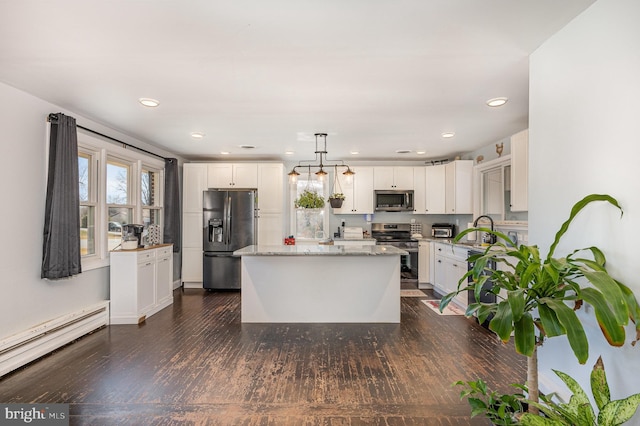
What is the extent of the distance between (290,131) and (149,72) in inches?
78.0

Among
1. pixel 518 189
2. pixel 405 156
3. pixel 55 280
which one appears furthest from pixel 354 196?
pixel 55 280

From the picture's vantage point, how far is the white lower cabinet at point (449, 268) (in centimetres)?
459

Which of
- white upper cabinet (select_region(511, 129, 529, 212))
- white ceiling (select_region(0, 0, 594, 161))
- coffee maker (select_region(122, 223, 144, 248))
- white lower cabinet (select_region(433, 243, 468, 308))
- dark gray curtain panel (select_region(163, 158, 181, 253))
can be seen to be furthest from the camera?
dark gray curtain panel (select_region(163, 158, 181, 253))

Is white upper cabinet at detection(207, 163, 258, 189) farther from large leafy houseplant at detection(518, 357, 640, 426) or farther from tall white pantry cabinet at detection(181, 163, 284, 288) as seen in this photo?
large leafy houseplant at detection(518, 357, 640, 426)

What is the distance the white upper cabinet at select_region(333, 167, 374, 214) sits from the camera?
6.24m

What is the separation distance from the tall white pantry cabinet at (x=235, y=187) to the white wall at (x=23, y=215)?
8.49 ft

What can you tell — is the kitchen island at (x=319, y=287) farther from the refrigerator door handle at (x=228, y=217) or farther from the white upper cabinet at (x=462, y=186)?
the white upper cabinet at (x=462, y=186)

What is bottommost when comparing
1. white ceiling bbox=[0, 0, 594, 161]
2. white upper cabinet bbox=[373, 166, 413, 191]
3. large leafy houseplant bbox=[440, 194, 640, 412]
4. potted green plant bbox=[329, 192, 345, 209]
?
large leafy houseplant bbox=[440, 194, 640, 412]

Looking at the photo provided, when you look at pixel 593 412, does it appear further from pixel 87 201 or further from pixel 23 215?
pixel 87 201

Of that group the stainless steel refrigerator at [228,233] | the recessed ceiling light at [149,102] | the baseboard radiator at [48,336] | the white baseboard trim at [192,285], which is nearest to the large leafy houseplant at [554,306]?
the recessed ceiling light at [149,102]

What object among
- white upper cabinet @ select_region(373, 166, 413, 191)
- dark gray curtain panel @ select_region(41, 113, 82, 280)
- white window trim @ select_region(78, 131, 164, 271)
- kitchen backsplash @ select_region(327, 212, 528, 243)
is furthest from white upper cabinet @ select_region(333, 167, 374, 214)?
dark gray curtain panel @ select_region(41, 113, 82, 280)

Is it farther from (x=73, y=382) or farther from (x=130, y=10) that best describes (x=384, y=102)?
(x=73, y=382)

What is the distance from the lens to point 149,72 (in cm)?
258

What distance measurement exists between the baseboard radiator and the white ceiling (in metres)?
2.16
